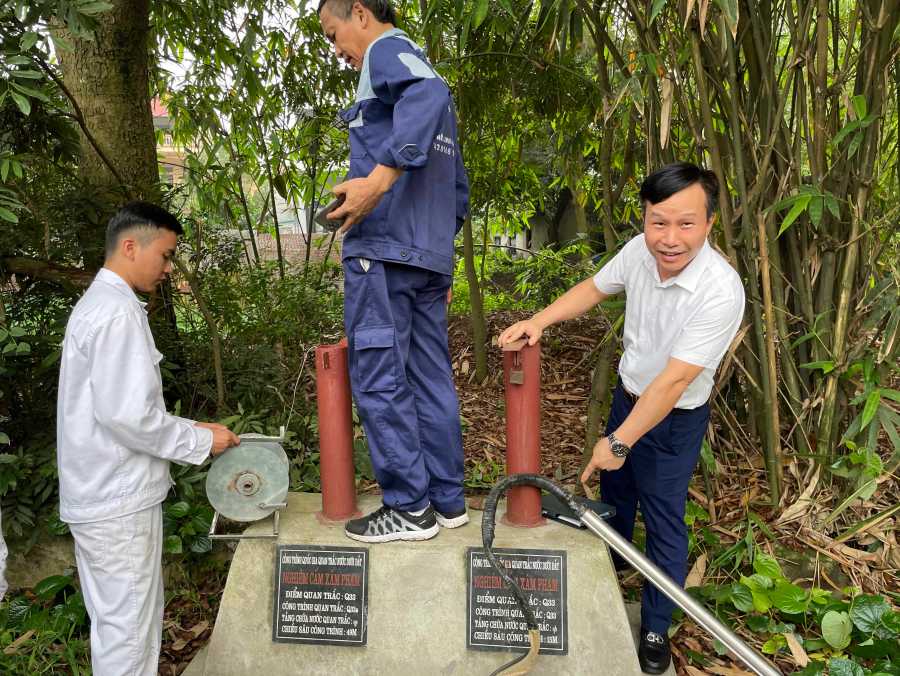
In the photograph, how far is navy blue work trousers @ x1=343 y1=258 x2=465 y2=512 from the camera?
2463 millimetres

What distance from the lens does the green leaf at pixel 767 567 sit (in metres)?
2.95

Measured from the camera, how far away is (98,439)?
2.20 meters

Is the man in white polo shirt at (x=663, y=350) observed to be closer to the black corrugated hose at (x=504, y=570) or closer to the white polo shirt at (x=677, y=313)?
the white polo shirt at (x=677, y=313)

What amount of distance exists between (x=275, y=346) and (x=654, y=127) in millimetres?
2390

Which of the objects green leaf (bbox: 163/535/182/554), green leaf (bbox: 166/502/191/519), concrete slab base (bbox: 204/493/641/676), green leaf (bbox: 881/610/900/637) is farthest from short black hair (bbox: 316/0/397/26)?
green leaf (bbox: 881/610/900/637)

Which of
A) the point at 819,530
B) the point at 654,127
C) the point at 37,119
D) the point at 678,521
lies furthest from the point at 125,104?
the point at 819,530

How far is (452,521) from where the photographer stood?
279cm

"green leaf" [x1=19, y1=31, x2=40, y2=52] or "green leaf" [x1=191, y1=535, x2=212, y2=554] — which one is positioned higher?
"green leaf" [x1=19, y1=31, x2=40, y2=52]

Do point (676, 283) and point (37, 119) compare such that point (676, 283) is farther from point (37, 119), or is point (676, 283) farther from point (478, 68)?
point (37, 119)

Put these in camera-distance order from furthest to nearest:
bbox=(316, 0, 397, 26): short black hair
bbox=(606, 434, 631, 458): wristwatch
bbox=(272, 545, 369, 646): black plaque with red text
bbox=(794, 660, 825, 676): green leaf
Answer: bbox=(272, 545, 369, 646): black plaque with red text
bbox=(794, 660, 825, 676): green leaf
bbox=(316, 0, 397, 26): short black hair
bbox=(606, 434, 631, 458): wristwatch

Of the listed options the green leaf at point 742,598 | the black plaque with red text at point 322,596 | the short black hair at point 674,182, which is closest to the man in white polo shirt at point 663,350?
the short black hair at point 674,182

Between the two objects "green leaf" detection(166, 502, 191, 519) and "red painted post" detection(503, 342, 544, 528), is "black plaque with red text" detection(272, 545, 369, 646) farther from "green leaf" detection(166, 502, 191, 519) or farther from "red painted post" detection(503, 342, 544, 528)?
"green leaf" detection(166, 502, 191, 519)

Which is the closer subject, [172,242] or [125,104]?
[172,242]

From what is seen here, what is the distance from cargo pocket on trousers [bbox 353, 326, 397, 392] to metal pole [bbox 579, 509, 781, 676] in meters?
0.78
